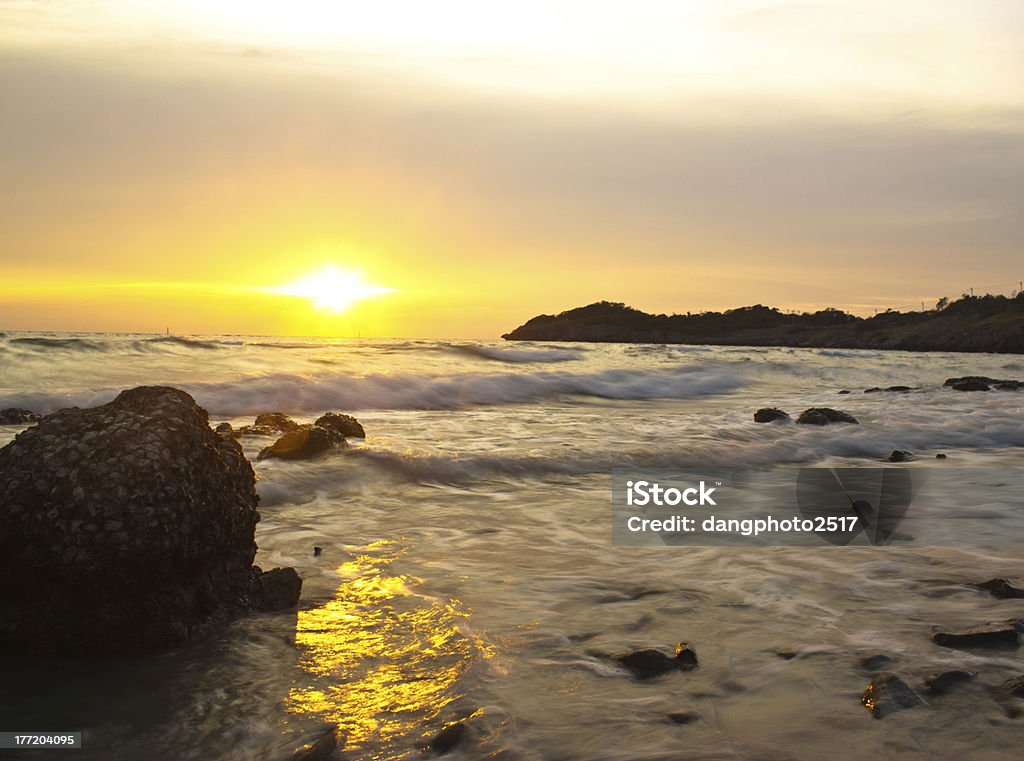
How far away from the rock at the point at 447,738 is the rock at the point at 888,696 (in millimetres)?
1586

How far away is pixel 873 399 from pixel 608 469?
13.0m

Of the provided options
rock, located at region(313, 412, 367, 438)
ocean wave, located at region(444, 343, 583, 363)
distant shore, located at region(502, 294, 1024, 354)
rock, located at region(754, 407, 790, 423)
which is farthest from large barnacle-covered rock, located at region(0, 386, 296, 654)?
distant shore, located at region(502, 294, 1024, 354)

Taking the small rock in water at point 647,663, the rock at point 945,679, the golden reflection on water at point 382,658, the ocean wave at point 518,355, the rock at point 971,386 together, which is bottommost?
the golden reflection on water at point 382,658

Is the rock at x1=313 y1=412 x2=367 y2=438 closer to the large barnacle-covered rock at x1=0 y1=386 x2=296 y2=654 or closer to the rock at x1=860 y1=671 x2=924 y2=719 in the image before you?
the large barnacle-covered rock at x1=0 y1=386 x2=296 y2=654

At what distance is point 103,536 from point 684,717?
8.75ft

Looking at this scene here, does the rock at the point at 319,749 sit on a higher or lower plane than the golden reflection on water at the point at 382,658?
higher

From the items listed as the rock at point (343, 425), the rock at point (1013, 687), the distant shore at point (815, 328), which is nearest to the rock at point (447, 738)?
the rock at point (1013, 687)

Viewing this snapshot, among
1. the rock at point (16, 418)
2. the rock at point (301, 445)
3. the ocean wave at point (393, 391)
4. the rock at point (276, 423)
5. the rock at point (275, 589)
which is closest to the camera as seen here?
the rock at point (275, 589)

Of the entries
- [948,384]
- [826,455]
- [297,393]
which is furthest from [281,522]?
[948,384]

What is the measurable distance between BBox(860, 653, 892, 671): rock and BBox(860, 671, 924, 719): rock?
166 millimetres

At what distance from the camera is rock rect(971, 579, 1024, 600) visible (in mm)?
4430

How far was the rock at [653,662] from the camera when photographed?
3434 mm

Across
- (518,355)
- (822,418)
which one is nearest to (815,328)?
(518,355)

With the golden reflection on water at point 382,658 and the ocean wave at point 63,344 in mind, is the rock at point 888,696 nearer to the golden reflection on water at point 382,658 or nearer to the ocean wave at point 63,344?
the golden reflection on water at point 382,658
